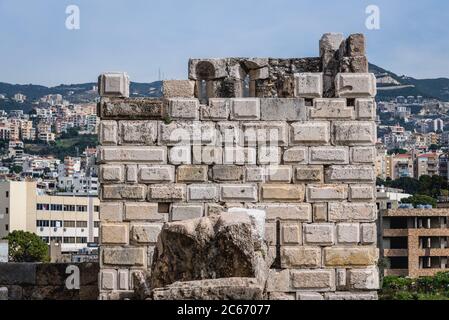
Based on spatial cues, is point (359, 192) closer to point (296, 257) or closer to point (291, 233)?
point (291, 233)

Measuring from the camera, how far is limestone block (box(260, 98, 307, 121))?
481 inches

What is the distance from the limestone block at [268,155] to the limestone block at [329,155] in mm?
380

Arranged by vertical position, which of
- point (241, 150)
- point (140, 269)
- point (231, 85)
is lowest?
point (140, 269)

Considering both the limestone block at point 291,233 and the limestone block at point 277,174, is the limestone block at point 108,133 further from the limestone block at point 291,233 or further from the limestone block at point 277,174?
the limestone block at point 291,233

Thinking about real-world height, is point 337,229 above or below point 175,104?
below

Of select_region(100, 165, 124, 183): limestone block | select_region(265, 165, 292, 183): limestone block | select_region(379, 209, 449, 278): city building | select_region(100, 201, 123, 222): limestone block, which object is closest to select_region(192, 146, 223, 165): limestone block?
select_region(265, 165, 292, 183): limestone block

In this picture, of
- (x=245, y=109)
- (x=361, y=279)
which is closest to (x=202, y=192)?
(x=245, y=109)

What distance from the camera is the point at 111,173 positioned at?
1218 centimetres

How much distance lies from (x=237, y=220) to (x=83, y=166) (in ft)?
575

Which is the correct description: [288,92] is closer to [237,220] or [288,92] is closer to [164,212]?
[164,212]

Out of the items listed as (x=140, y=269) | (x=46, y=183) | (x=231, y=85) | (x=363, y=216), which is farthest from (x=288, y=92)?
(x=46, y=183)

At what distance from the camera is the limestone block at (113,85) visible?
40.7 ft

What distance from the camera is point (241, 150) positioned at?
1213 centimetres

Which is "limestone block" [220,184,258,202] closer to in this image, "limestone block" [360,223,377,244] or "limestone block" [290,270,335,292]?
"limestone block" [290,270,335,292]
